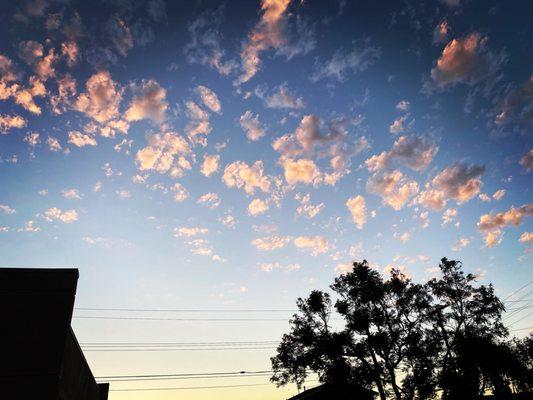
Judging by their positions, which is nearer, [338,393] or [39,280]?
[39,280]

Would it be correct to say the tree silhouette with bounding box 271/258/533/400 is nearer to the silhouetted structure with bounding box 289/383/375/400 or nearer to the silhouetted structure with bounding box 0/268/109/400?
the silhouetted structure with bounding box 289/383/375/400

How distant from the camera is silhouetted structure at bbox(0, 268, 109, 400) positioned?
37.6 ft

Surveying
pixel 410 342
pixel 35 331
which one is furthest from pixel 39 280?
pixel 410 342

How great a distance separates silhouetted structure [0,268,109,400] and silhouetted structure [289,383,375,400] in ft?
83.9

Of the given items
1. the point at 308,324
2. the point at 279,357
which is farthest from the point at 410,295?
the point at 279,357

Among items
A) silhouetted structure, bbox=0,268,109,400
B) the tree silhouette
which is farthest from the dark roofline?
the tree silhouette

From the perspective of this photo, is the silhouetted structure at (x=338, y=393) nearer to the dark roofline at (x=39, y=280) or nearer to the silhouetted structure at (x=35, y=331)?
the silhouetted structure at (x=35, y=331)

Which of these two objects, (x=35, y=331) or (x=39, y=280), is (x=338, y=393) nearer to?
(x=35, y=331)

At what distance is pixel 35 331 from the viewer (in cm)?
1206

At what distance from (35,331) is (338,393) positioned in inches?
1386

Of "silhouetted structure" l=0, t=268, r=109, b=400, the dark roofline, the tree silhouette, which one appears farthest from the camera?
the tree silhouette

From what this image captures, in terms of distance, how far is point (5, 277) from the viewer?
12484mm

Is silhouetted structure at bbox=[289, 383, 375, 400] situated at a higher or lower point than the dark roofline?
lower

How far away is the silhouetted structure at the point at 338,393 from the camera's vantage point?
30.6m
